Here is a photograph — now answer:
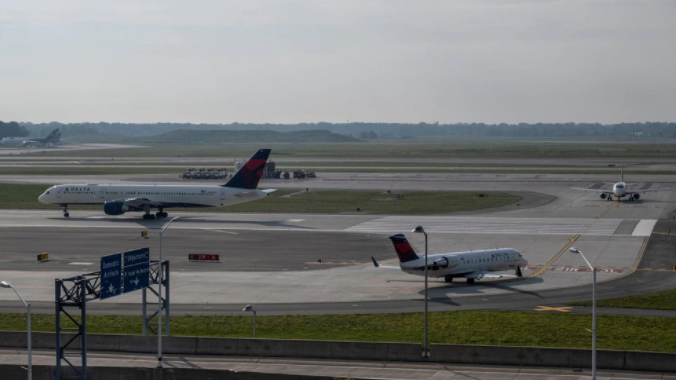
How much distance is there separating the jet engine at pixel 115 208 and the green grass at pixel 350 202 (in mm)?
14590

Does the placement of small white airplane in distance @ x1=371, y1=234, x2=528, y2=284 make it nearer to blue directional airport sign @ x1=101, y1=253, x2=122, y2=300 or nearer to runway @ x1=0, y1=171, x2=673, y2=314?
runway @ x1=0, y1=171, x2=673, y2=314

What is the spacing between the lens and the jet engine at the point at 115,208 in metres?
110

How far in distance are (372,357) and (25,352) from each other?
58.6ft

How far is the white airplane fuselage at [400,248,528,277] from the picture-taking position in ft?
219

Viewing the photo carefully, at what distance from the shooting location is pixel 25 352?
47.6 m

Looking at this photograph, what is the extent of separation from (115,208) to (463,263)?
54312mm

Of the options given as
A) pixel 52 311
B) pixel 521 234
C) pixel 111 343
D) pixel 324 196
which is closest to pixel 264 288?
pixel 52 311

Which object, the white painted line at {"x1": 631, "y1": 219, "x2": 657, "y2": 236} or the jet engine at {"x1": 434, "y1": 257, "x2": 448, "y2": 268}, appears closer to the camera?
the jet engine at {"x1": 434, "y1": 257, "x2": 448, "y2": 268}

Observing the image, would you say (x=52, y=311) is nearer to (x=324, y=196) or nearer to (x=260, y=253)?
(x=260, y=253)

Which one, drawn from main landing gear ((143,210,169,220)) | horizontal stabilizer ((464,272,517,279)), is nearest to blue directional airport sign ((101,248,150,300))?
horizontal stabilizer ((464,272,517,279))

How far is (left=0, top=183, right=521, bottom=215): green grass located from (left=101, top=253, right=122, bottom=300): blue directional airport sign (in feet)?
245

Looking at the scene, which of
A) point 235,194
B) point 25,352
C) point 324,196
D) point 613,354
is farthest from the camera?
point 324,196

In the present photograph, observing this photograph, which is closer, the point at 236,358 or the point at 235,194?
the point at 236,358

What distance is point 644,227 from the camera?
10131 centimetres
